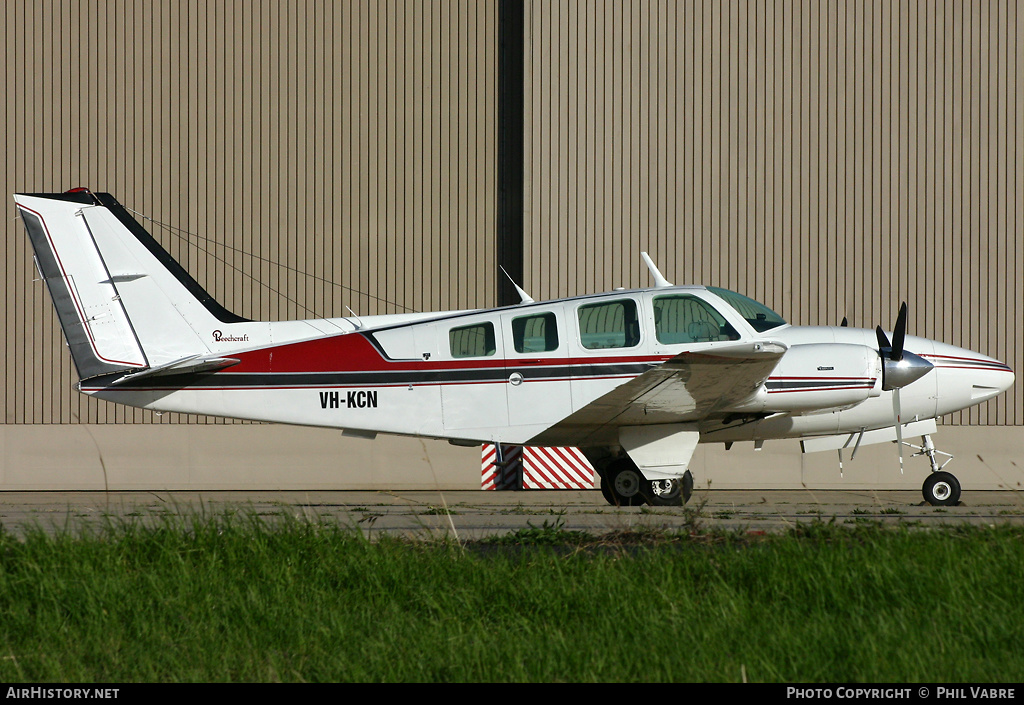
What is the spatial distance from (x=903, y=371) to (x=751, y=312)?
5.82ft

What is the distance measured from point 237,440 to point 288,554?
37.6ft

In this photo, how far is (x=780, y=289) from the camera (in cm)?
1658

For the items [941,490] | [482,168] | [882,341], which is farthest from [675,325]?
[482,168]

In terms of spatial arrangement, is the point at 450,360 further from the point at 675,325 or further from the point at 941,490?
the point at 941,490

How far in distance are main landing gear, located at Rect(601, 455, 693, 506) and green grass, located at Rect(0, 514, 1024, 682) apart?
3966 mm

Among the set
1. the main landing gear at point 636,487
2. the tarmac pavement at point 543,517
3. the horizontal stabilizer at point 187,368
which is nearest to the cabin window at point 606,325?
the main landing gear at point 636,487

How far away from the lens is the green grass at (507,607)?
12.9 ft

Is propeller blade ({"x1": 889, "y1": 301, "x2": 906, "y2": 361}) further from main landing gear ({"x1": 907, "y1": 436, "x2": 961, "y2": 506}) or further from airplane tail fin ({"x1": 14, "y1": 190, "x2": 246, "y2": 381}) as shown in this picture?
airplane tail fin ({"x1": 14, "y1": 190, "x2": 246, "y2": 381})

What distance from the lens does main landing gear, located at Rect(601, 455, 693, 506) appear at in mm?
10188

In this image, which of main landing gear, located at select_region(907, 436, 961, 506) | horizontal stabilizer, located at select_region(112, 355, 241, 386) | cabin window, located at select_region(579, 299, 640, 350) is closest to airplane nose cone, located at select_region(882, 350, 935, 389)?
main landing gear, located at select_region(907, 436, 961, 506)

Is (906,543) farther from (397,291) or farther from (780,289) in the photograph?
(397,291)

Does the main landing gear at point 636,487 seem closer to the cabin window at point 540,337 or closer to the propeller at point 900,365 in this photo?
the cabin window at point 540,337

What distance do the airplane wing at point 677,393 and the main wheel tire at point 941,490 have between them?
2.75 meters
